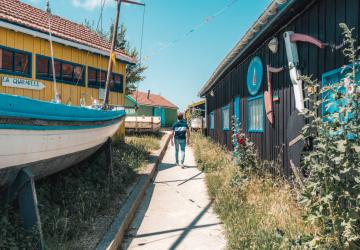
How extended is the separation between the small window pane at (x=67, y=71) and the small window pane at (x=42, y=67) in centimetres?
71

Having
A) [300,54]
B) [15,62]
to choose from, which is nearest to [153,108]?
[15,62]

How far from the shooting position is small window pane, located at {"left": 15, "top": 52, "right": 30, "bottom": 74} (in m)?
8.95

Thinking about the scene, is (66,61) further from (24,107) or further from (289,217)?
(289,217)

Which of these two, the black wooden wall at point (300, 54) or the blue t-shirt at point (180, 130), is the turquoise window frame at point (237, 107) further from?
the blue t-shirt at point (180, 130)

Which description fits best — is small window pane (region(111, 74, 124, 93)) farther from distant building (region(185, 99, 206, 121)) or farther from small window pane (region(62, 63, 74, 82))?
distant building (region(185, 99, 206, 121))

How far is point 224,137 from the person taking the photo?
43.1 feet

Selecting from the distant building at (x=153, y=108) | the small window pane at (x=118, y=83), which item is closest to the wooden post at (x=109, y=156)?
the small window pane at (x=118, y=83)

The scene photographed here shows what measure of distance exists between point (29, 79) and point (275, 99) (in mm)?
6861

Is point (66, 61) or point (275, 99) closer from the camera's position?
point (275, 99)

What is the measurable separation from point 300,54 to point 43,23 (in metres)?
8.32

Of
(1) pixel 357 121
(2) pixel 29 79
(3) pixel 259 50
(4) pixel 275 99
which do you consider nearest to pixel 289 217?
(1) pixel 357 121

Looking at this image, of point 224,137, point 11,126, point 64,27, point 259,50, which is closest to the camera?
point 11,126

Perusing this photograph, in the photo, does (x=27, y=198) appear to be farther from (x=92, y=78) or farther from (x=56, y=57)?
(x=92, y=78)

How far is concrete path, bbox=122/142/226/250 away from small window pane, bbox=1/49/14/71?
495 cm
